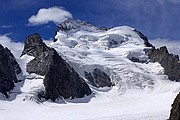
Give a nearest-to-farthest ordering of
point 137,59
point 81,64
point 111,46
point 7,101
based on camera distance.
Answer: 1. point 7,101
2. point 81,64
3. point 137,59
4. point 111,46

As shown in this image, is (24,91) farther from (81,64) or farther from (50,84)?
(81,64)

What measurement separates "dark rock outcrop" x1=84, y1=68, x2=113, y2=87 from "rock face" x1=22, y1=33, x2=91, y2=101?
784 centimetres

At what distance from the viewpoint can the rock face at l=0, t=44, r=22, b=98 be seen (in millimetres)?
97625

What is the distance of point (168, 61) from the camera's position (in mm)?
141250

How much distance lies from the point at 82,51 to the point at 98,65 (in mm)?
19758

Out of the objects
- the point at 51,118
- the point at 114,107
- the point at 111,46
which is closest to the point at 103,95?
the point at 114,107

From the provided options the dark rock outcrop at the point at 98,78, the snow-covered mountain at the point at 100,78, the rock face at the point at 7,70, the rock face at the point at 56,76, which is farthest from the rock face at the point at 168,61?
the rock face at the point at 7,70

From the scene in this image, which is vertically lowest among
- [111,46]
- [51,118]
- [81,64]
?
[51,118]

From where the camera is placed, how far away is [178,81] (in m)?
133

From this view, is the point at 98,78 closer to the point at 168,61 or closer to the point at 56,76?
the point at 56,76

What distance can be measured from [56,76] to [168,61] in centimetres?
4662

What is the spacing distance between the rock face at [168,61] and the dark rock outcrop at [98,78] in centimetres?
2110

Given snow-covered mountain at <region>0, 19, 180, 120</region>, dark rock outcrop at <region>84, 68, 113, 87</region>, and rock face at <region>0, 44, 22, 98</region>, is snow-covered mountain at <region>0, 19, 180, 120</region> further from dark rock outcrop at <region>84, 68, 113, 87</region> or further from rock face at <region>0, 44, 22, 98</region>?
rock face at <region>0, 44, 22, 98</region>

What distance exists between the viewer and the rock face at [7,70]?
97.6 metres
